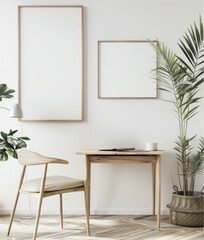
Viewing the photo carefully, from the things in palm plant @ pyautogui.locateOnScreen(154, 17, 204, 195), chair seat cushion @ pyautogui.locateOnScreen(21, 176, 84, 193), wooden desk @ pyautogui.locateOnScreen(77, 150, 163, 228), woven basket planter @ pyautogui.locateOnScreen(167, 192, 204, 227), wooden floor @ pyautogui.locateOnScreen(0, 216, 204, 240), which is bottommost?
wooden floor @ pyautogui.locateOnScreen(0, 216, 204, 240)

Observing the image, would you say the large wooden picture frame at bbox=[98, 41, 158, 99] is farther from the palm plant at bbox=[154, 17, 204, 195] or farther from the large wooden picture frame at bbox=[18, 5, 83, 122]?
the large wooden picture frame at bbox=[18, 5, 83, 122]

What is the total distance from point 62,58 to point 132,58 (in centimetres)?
71

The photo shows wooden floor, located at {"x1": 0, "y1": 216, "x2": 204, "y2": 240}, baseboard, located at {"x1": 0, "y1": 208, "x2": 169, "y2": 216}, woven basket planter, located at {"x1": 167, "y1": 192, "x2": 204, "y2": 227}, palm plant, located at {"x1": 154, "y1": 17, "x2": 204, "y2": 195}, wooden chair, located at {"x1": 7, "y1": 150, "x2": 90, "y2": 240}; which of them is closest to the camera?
wooden chair, located at {"x1": 7, "y1": 150, "x2": 90, "y2": 240}

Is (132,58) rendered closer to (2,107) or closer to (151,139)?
(151,139)

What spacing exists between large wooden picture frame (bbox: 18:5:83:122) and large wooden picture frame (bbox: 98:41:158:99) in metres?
0.23

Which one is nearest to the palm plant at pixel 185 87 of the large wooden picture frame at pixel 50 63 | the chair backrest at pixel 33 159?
the large wooden picture frame at pixel 50 63

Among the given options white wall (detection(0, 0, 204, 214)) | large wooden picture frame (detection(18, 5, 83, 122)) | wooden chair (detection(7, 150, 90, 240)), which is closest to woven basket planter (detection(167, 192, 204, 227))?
white wall (detection(0, 0, 204, 214))

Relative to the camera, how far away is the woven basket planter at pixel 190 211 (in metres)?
3.38

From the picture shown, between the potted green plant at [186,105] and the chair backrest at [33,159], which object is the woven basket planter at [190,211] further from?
the chair backrest at [33,159]

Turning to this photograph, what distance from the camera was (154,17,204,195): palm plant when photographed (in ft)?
11.6

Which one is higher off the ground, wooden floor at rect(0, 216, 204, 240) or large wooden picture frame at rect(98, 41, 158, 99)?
large wooden picture frame at rect(98, 41, 158, 99)

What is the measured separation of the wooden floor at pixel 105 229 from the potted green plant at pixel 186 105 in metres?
0.16

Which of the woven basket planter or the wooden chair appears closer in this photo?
the wooden chair

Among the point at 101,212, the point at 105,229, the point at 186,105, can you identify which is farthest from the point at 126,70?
the point at 105,229
